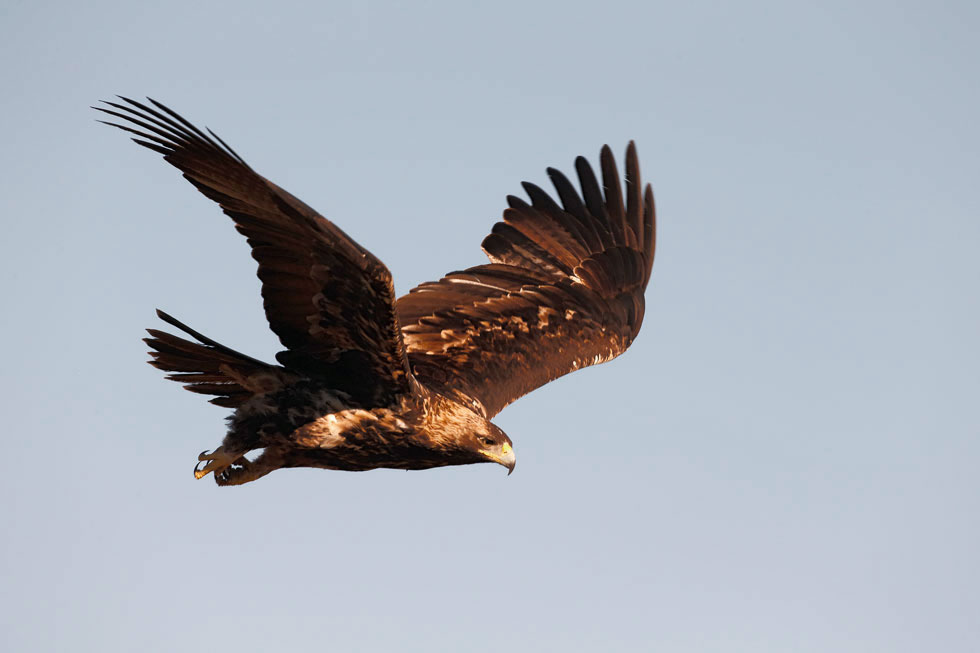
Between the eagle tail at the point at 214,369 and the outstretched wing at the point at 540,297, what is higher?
the outstretched wing at the point at 540,297

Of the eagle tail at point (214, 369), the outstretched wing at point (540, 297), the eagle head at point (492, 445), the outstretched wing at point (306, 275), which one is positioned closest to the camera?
the outstretched wing at point (306, 275)

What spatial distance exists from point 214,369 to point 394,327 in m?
1.35

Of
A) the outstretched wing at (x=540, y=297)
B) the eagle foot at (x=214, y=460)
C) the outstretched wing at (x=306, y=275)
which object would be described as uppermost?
the outstretched wing at (x=540, y=297)

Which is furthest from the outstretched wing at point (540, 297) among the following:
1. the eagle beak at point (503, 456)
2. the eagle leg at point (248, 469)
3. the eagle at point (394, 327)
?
the eagle leg at point (248, 469)

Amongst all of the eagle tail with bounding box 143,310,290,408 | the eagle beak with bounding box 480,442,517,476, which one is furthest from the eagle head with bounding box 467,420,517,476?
the eagle tail with bounding box 143,310,290,408

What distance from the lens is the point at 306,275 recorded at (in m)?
6.76

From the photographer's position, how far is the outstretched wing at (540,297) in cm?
902

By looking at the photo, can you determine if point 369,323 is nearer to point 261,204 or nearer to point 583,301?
point 261,204

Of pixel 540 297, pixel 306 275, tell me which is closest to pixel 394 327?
pixel 306 275

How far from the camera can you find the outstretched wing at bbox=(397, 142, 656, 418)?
9.02 m

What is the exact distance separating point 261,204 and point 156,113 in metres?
0.80

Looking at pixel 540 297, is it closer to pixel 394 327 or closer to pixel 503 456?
pixel 503 456

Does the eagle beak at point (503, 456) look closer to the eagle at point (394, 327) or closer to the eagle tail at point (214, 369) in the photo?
the eagle at point (394, 327)

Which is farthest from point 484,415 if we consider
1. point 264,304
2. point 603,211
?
point 603,211
